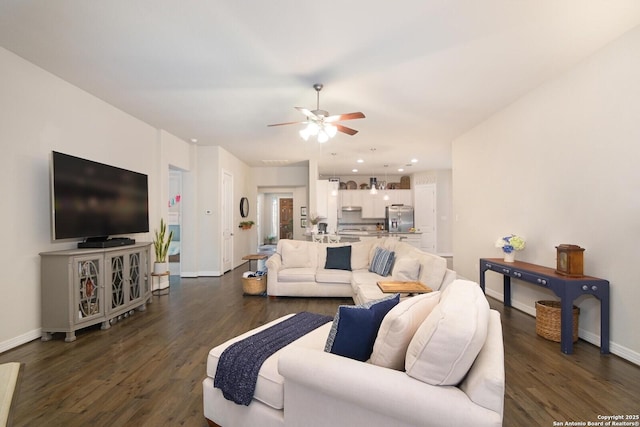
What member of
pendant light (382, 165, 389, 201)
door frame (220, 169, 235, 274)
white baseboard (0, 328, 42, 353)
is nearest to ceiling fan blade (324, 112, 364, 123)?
white baseboard (0, 328, 42, 353)

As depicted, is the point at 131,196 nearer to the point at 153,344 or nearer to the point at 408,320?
the point at 153,344

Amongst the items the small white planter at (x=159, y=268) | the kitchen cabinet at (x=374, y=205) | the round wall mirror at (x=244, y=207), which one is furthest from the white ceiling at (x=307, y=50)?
the kitchen cabinet at (x=374, y=205)

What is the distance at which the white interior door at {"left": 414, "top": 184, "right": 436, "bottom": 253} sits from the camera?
9.43 meters

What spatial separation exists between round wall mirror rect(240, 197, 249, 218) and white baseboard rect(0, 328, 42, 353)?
5.29m

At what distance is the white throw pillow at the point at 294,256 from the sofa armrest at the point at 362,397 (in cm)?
346

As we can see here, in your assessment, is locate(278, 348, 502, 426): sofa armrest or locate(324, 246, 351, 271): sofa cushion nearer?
locate(278, 348, 502, 426): sofa armrest

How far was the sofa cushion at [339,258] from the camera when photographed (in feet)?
15.8

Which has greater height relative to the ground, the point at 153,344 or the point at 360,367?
the point at 360,367

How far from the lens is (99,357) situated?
9.04 ft

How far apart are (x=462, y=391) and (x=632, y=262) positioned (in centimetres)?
258

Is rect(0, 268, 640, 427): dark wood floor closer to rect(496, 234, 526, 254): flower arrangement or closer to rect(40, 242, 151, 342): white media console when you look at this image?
rect(40, 242, 151, 342): white media console

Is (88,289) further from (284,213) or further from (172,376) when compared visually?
(284,213)

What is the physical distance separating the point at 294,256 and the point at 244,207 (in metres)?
3.94

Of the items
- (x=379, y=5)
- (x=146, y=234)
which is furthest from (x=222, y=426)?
(x=146, y=234)
